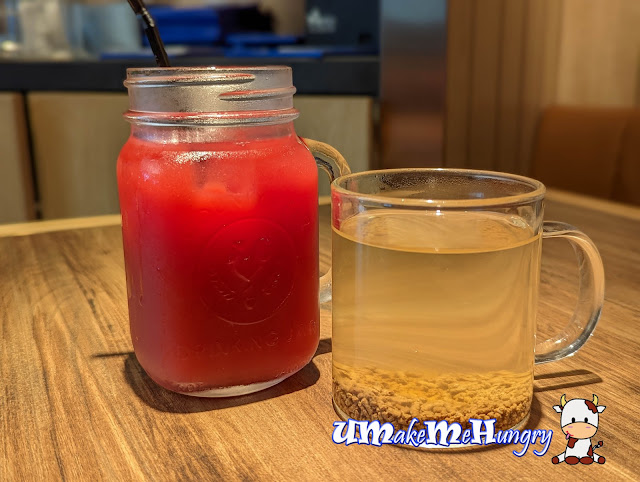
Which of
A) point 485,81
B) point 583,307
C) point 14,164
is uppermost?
point 485,81

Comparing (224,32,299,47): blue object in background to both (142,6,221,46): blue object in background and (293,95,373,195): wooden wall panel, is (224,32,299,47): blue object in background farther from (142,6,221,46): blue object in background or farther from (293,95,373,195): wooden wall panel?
(293,95,373,195): wooden wall panel

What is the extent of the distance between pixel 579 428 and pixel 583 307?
0.08 metres

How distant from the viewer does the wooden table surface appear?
14.0 inches

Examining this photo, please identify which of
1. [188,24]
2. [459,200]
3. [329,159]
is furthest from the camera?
[188,24]

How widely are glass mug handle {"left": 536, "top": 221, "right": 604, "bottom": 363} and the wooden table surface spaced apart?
0.03 meters

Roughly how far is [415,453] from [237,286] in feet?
0.48

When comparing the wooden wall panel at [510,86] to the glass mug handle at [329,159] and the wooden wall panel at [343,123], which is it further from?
the glass mug handle at [329,159]

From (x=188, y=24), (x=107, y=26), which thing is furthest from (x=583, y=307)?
(x=107, y=26)

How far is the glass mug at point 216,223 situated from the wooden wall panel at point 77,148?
4.83 ft

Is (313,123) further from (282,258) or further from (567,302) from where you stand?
(282,258)

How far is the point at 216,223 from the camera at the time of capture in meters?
0.40

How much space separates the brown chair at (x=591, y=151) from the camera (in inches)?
56.0

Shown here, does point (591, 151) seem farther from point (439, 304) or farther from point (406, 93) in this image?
point (439, 304)

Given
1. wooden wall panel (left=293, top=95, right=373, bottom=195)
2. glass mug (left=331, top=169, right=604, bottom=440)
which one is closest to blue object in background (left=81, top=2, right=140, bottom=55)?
wooden wall panel (left=293, top=95, right=373, bottom=195)
